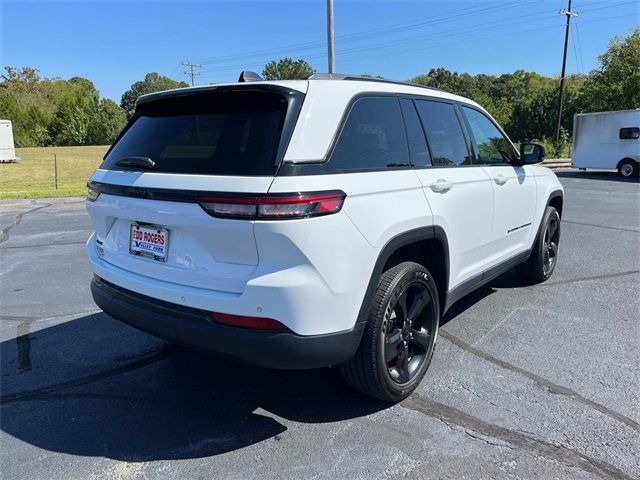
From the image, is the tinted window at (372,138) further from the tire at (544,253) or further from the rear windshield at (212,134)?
the tire at (544,253)

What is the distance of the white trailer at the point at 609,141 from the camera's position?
66.5 ft

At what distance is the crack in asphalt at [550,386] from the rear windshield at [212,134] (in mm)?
2315

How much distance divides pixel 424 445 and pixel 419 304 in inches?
34.5

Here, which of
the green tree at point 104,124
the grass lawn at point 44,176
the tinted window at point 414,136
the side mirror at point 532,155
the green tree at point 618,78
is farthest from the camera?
the green tree at point 104,124

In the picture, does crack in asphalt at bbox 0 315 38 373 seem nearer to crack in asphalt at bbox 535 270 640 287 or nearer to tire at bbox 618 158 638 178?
crack in asphalt at bbox 535 270 640 287

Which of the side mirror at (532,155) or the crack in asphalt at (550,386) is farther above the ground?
the side mirror at (532,155)

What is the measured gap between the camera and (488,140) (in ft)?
14.6

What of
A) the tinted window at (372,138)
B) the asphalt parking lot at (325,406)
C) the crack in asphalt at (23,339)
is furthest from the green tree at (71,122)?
the tinted window at (372,138)

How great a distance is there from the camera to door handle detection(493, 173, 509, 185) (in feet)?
13.8

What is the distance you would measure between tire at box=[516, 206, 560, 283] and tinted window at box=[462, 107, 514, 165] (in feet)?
3.40

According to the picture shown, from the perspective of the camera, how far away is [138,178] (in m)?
2.86

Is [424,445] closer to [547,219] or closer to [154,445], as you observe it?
[154,445]

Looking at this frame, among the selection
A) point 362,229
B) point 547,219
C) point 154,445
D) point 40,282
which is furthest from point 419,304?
point 40,282

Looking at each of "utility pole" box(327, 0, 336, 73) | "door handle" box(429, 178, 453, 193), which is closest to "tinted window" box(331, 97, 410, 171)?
"door handle" box(429, 178, 453, 193)
